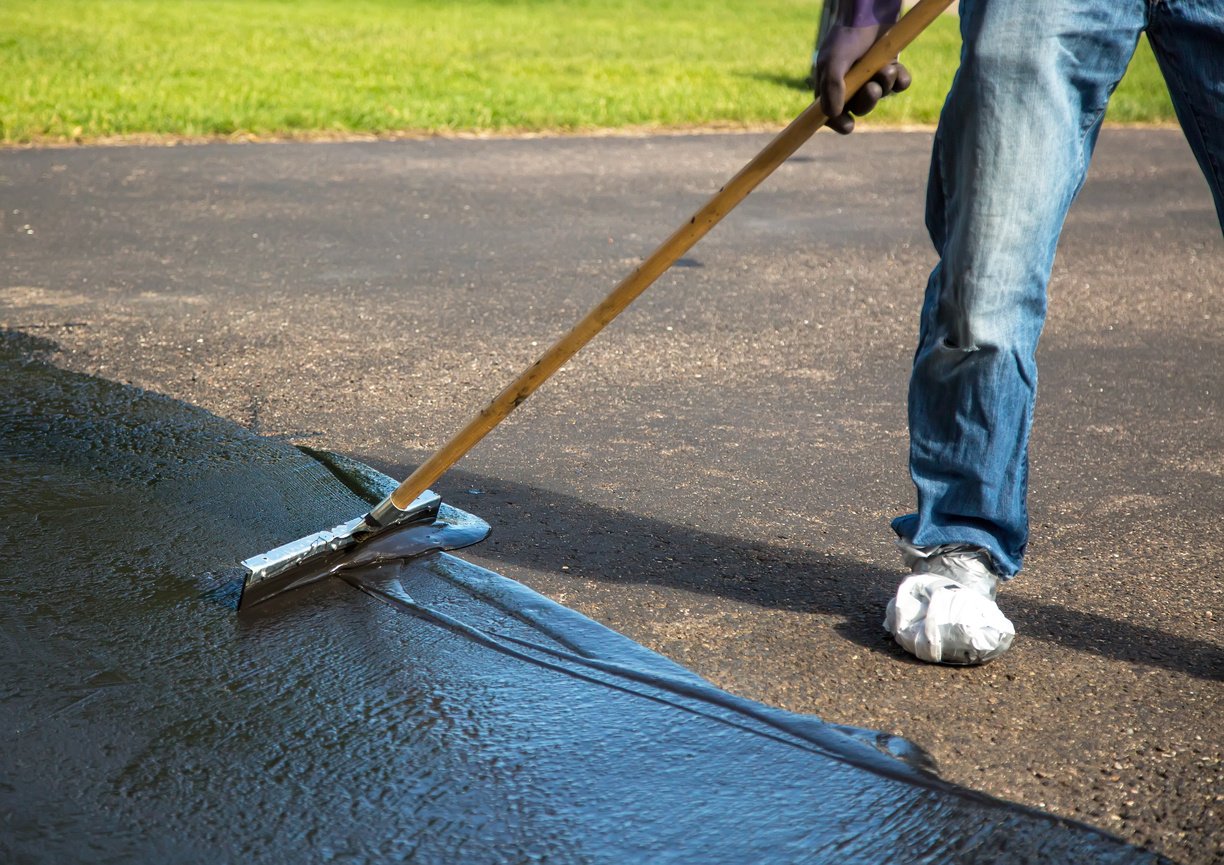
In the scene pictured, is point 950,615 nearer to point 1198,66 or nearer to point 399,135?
point 1198,66

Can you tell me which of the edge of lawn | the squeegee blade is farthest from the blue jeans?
the edge of lawn

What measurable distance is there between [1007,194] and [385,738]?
1.43m

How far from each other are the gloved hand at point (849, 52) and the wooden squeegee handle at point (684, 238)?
0.02 m

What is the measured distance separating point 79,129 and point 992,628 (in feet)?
22.2

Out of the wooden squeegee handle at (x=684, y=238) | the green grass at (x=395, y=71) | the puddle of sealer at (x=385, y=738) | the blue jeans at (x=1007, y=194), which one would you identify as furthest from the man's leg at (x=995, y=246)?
the green grass at (x=395, y=71)

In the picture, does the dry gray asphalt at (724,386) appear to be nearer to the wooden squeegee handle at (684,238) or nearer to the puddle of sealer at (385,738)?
the puddle of sealer at (385,738)

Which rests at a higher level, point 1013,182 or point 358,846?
point 1013,182

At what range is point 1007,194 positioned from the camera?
2412 millimetres

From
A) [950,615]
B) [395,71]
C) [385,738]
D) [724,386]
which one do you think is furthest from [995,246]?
[395,71]

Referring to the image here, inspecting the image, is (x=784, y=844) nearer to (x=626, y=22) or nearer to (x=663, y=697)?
(x=663, y=697)

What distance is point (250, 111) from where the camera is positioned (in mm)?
8562

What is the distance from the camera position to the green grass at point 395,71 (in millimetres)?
8531

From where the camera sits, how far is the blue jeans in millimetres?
2373

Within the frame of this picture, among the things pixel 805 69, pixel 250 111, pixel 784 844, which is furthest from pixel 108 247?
pixel 805 69
